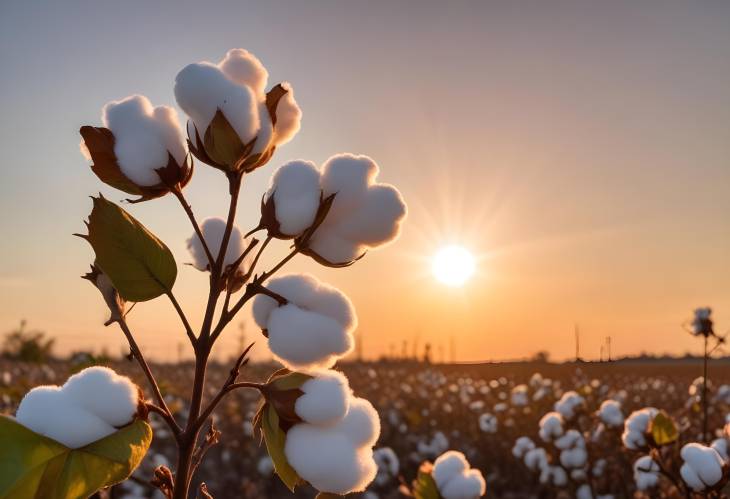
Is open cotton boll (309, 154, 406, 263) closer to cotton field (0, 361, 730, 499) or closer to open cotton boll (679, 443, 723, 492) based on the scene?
cotton field (0, 361, 730, 499)

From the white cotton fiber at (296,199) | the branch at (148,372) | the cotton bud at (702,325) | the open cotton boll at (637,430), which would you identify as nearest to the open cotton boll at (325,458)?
the branch at (148,372)

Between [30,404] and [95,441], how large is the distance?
0.09m

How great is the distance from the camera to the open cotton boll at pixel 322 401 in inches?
39.3

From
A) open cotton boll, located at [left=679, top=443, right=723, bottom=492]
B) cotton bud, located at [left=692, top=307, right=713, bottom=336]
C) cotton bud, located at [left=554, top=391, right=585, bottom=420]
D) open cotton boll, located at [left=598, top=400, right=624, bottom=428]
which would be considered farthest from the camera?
cotton bud, located at [left=554, top=391, right=585, bottom=420]

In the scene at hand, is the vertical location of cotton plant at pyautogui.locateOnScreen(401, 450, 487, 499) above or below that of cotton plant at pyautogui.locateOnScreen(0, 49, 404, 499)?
below

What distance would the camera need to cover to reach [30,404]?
97cm

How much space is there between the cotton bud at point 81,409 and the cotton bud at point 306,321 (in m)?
0.20

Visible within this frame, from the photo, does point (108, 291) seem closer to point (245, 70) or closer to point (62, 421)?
point (62, 421)

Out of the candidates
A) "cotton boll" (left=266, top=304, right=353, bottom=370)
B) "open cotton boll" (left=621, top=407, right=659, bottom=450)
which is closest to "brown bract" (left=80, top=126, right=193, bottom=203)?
"cotton boll" (left=266, top=304, right=353, bottom=370)

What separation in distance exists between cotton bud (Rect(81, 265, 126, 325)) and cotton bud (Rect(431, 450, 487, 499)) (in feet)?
4.76

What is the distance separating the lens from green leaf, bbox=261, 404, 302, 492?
104 cm

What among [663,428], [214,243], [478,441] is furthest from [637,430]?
[478,441]

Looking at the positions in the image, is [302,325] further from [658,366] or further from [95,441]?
[658,366]

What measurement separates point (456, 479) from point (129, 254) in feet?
5.15
